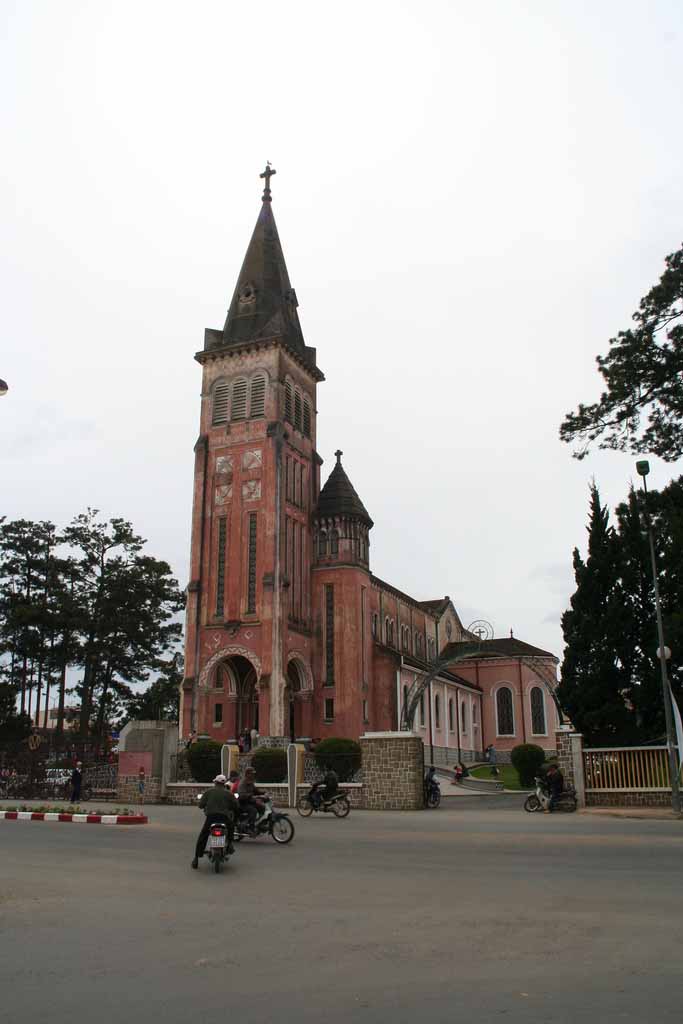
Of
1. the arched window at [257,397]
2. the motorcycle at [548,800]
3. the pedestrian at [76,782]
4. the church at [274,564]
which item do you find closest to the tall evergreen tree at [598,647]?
the church at [274,564]

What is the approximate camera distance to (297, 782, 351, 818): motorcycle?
22.9 metres

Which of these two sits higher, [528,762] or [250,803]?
[528,762]

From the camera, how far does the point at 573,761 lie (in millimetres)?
25375

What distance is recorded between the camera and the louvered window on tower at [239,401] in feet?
158

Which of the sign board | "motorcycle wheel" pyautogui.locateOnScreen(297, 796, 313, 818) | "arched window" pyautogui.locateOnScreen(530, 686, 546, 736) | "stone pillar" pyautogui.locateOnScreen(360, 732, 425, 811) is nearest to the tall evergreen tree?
"stone pillar" pyautogui.locateOnScreen(360, 732, 425, 811)

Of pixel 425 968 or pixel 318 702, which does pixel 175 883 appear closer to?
pixel 425 968

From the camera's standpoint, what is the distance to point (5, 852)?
14.7 m

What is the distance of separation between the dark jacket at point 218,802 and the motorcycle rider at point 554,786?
13.9 m

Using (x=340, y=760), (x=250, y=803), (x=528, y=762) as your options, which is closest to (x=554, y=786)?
(x=340, y=760)

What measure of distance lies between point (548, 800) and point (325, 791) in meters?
6.22

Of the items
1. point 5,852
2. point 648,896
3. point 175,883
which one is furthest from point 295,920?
point 5,852

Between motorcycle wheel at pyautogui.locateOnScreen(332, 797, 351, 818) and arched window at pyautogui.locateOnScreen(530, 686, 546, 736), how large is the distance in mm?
42367

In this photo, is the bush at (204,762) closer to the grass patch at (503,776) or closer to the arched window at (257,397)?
the grass patch at (503,776)

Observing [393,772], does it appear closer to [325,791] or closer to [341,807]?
[341,807]
